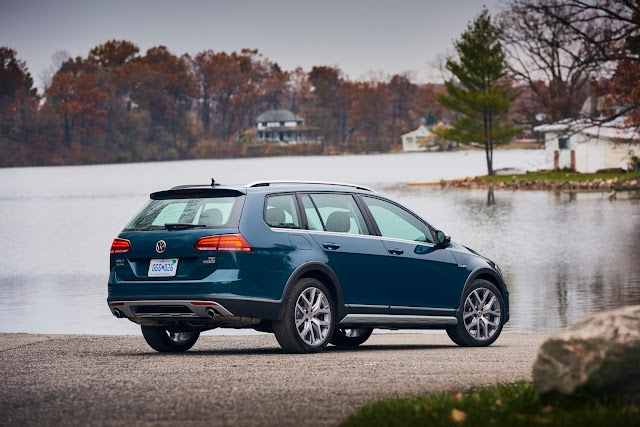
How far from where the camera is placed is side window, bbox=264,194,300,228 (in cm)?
1153

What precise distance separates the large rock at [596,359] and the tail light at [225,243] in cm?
429

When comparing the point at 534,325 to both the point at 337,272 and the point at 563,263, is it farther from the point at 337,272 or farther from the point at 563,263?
the point at 563,263

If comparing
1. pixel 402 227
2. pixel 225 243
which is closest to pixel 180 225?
pixel 225 243

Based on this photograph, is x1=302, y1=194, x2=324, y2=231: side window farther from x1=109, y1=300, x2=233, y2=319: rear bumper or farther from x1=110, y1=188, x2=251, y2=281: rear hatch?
x1=109, y1=300, x2=233, y2=319: rear bumper

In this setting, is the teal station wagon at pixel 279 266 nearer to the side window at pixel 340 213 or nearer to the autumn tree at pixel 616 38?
the side window at pixel 340 213

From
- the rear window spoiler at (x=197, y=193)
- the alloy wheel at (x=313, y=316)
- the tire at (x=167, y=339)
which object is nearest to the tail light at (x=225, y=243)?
the rear window spoiler at (x=197, y=193)

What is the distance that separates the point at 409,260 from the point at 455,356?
138 centimetres

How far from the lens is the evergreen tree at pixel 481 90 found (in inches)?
3666

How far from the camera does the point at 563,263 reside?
33.9m

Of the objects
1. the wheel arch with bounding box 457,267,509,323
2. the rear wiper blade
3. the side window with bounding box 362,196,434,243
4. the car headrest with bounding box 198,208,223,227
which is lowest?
the wheel arch with bounding box 457,267,509,323

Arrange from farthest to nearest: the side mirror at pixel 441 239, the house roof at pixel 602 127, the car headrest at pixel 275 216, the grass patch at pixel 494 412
A: the house roof at pixel 602 127 < the side mirror at pixel 441 239 < the car headrest at pixel 275 216 < the grass patch at pixel 494 412

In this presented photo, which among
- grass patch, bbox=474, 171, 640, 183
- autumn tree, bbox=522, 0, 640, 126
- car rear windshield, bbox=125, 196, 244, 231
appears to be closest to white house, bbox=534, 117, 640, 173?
grass patch, bbox=474, 171, 640, 183

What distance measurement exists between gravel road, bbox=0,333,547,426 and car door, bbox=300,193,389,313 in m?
0.63

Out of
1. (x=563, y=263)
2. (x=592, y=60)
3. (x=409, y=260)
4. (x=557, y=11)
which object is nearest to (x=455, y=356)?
(x=409, y=260)
